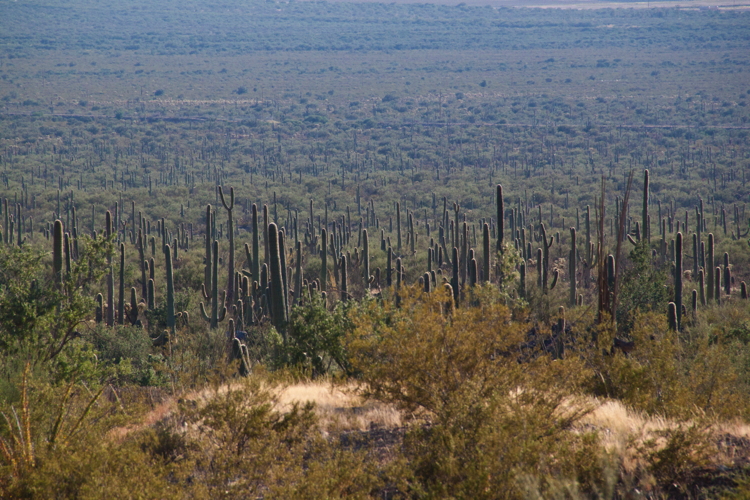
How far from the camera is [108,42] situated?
588 ft

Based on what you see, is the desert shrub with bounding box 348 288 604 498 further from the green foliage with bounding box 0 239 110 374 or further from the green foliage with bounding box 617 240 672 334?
the green foliage with bounding box 617 240 672 334

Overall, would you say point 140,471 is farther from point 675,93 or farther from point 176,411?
point 675,93

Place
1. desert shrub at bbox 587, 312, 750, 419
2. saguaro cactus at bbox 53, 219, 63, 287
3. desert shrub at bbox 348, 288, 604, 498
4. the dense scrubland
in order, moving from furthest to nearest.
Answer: saguaro cactus at bbox 53, 219, 63, 287 → desert shrub at bbox 587, 312, 750, 419 → the dense scrubland → desert shrub at bbox 348, 288, 604, 498

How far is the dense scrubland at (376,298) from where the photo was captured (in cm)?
669

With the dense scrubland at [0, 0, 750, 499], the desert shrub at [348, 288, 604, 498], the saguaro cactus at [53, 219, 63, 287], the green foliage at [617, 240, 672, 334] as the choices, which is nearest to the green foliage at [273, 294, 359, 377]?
the dense scrubland at [0, 0, 750, 499]

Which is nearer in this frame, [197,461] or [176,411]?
[197,461]

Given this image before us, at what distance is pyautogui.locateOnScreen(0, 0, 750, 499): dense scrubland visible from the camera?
263 inches

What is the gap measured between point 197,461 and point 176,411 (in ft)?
2.82

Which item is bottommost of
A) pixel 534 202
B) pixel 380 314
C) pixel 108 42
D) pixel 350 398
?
pixel 534 202

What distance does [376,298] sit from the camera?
15.8 m

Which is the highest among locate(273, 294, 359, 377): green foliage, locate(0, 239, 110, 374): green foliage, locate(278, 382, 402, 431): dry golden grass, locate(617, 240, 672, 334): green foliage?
locate(0, 239, 110, 374): green foliage

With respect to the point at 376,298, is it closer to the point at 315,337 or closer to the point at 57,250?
the point at 315,337

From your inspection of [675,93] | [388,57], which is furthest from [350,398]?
[388,57]

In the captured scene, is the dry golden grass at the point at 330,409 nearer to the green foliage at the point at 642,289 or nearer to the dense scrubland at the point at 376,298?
the dense scrubland at the point at 376,298
